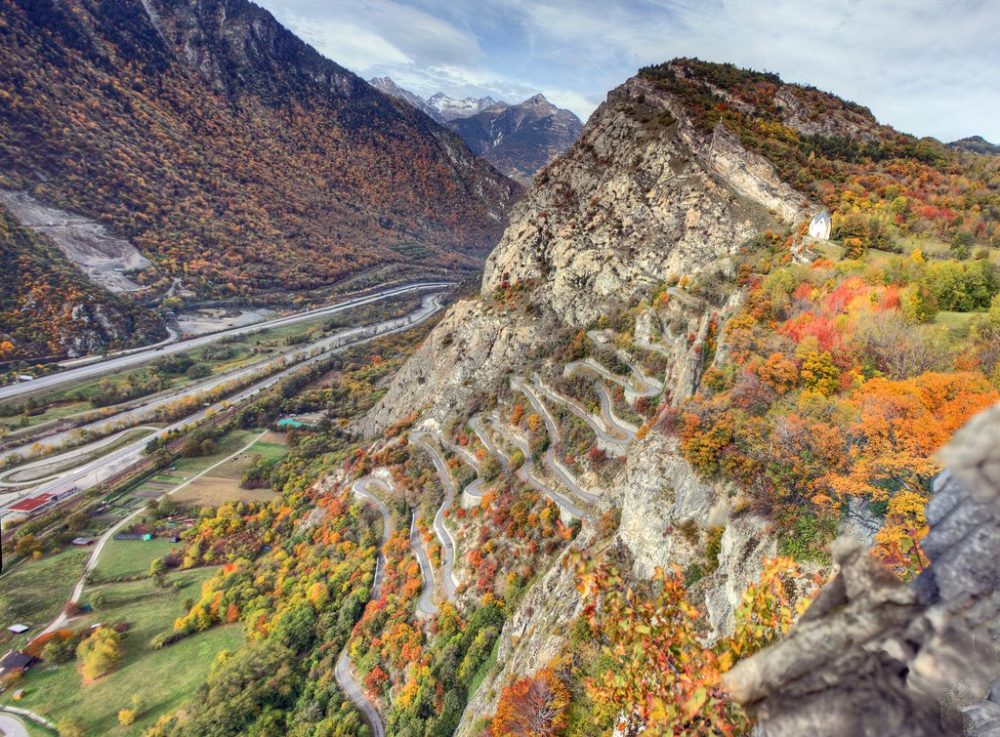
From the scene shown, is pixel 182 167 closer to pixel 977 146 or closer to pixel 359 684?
pixel 359 684

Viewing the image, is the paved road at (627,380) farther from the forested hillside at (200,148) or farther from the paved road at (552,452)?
the forested hillside at (200,148)

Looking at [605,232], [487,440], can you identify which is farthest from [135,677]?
[605,232]

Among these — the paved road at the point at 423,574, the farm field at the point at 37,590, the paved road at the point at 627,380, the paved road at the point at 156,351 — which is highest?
the paved road at the point at 627,380

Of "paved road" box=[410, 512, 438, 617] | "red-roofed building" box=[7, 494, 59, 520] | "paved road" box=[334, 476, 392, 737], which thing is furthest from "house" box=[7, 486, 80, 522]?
"paved road" box=[410, 512, 438, 617]

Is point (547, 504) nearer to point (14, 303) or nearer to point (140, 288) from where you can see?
point (14, 303)

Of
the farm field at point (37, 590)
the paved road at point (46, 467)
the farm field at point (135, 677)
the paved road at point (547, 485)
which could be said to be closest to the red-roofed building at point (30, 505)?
the paved road at point (46, 467)
